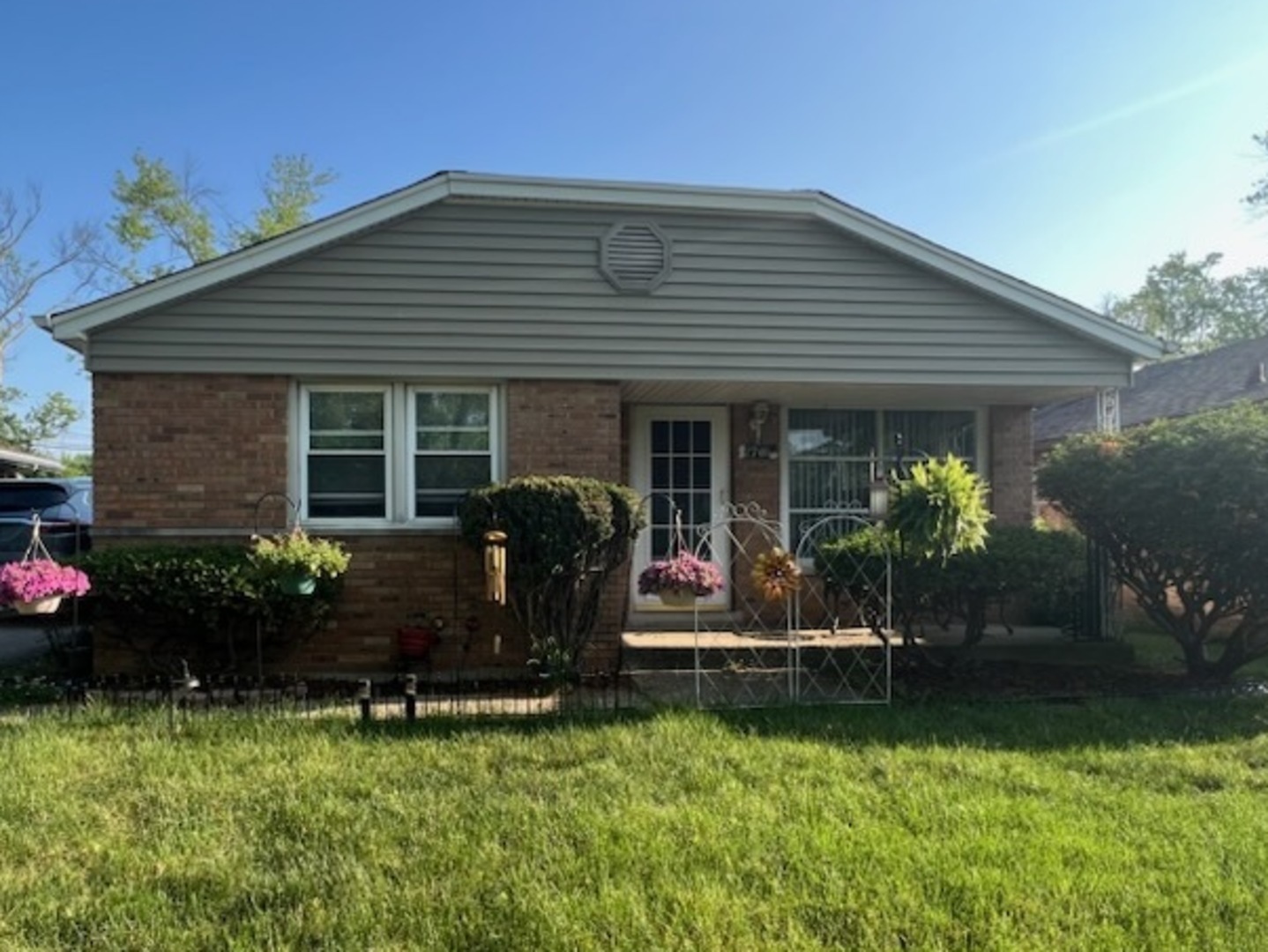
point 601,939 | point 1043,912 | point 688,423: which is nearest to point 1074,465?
point 688,423

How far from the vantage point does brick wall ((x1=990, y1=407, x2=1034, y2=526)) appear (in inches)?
392

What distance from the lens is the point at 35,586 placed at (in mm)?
6320

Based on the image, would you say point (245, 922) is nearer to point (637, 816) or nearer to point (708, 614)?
point (637, 816)

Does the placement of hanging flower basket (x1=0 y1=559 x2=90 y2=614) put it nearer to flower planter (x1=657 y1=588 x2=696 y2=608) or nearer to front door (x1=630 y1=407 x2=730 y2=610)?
flower planter (x1=657 y1=588 x2=696 y2=608)

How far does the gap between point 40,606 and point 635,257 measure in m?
5.59

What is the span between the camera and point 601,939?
322cm

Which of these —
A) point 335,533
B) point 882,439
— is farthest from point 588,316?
point 882,439

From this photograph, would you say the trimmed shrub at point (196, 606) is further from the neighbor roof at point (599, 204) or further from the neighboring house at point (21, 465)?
the neighboring house at point (21, 465)

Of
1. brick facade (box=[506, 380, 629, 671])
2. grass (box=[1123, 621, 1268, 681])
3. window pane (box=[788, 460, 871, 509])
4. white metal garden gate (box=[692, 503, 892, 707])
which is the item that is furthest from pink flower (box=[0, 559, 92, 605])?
grass (box=[1123, 621, 1268, 681])

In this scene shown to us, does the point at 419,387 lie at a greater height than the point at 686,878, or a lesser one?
greater

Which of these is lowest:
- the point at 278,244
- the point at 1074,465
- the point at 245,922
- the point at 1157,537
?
the point at 245,922

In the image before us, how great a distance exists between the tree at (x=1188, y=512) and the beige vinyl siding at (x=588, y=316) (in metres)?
1.41

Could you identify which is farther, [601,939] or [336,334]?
[336,334]

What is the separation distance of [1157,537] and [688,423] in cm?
470
